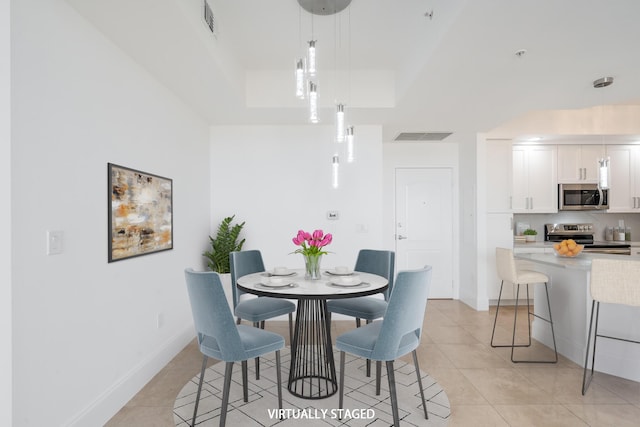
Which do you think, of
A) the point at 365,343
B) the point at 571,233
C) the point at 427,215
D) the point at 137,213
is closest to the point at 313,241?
the point at 365,343

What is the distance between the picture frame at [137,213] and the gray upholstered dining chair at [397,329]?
5.40ft

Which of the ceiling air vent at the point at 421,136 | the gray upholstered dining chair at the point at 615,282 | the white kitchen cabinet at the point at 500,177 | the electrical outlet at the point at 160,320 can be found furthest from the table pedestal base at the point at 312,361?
the white kitchen cabinet at the point at 500,177

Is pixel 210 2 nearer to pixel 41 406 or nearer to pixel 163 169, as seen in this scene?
pixel 163 169

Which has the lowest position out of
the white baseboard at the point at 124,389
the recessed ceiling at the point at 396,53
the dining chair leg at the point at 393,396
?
the white baseboard at the point at 124,389

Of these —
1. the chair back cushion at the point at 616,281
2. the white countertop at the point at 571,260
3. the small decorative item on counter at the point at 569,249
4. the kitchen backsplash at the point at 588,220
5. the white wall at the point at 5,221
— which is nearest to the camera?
the white wall at the point at 5,221

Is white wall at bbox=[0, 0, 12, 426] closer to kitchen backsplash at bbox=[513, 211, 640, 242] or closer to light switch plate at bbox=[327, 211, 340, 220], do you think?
light switch plate at bbox=[327, 211, 340, 220]

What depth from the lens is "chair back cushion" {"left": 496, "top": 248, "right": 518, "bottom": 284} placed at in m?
3.20

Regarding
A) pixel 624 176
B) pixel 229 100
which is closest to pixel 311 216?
pixel 229 100

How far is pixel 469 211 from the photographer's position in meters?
4.95

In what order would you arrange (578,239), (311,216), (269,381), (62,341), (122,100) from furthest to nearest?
(578,239) → (311,216) → (269,381) → (122,100) → (62,341)

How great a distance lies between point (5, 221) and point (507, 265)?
3.66 metres

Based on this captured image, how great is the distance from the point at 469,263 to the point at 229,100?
391 centimetres

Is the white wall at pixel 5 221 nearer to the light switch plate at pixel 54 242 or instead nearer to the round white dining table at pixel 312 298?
the light switch plate at pixel 54 242

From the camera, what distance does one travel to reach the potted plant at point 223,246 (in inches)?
154
